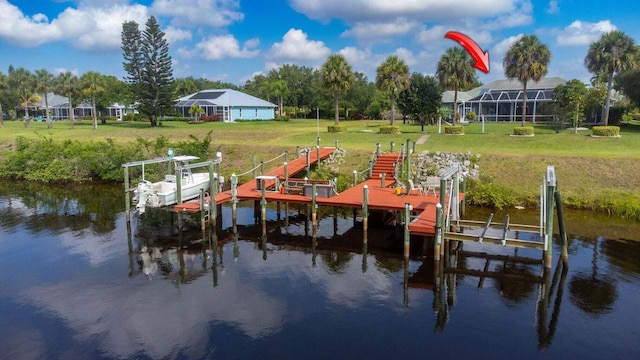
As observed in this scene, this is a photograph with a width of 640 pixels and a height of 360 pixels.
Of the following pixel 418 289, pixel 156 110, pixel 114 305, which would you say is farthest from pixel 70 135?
pixel 418 289

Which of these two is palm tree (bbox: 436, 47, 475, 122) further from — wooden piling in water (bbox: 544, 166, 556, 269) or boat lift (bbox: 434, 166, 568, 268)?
wooden piling in water (bbox: 544, 166, 556, 269)

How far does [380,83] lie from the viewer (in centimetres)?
5053

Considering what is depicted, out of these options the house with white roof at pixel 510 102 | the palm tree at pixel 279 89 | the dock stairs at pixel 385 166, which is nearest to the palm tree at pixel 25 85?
the palm tree at pixel 279 89

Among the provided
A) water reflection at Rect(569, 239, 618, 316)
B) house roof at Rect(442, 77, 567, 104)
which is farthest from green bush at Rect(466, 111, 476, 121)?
water reflection at Rect(569, 239, 618, 316)

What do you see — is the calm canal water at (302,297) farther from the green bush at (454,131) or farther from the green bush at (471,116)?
the green bush at (471,116)

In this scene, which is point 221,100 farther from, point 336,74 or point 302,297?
point 302,297

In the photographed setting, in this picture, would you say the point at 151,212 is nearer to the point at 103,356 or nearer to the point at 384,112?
the point at 103,356

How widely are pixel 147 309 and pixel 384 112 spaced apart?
68219mm

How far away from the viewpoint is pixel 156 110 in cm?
6247

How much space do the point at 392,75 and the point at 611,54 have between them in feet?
67.0

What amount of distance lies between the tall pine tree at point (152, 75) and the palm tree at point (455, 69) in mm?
34202

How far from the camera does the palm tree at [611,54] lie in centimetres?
4728

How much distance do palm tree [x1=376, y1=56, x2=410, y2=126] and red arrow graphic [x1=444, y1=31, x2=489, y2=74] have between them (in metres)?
28.1

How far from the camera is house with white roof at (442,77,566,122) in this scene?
65062mm
